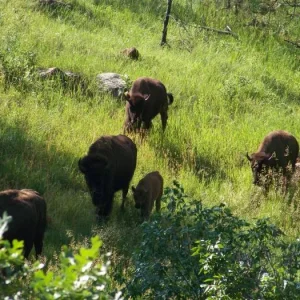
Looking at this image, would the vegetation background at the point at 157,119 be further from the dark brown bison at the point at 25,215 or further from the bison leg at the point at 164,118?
the dark brown bison at the point at 25,215

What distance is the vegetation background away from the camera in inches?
526

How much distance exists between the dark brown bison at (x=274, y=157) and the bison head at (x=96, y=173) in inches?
148

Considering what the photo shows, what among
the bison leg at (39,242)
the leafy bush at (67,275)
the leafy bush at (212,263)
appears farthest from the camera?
the bison leg at (39,242)

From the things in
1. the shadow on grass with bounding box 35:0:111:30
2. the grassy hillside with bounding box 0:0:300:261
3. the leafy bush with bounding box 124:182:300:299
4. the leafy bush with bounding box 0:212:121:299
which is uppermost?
the leafy bush with bounding box 0:212:121:299

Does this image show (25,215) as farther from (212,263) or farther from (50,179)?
(50,179)

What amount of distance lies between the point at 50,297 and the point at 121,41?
62.0ft

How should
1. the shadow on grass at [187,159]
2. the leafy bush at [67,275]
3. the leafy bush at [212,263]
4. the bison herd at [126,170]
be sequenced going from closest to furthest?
the leafy bush at [67,275] < the leafy bush at [212,263] < the bison herd at [126,170] < the shadow on grass at [187,159]

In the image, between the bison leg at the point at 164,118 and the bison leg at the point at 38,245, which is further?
the bison leg at the point at 164,118

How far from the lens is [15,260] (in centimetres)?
397

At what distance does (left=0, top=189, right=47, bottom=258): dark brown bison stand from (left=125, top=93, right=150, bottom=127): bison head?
6.48 meters

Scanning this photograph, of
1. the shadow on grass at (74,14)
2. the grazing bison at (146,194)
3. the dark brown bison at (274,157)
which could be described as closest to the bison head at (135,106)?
the dark brown bison at (274,157)

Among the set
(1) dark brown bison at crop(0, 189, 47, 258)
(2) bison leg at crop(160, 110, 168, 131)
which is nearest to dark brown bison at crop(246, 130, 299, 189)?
(2) bison leg at crop(160, 110, 168, 131)

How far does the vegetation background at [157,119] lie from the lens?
1335cm

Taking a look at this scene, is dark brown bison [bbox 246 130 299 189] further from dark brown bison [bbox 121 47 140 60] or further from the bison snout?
dark brown bison [bbox 121 47 140 60]
